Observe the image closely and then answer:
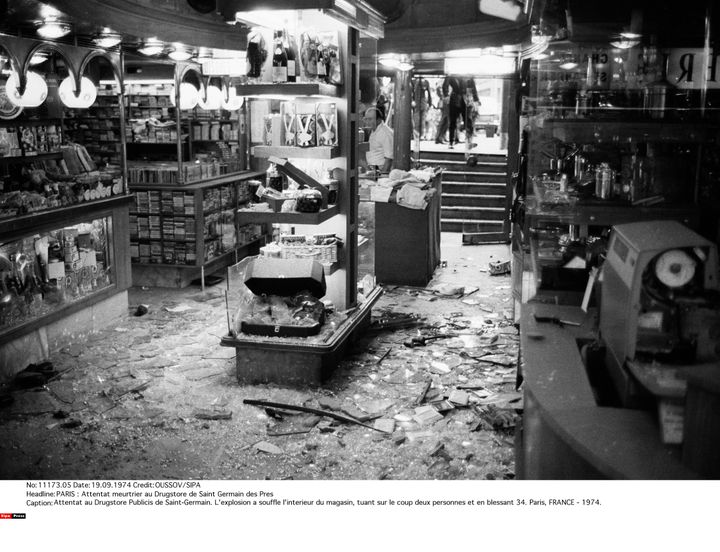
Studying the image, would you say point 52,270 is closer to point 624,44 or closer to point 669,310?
point 624,44


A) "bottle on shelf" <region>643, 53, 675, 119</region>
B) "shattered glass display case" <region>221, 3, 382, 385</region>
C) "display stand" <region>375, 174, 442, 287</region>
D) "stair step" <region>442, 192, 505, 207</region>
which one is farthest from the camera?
"stair step" <region>442, 192, 505, 207</region>

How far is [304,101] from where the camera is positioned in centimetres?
523

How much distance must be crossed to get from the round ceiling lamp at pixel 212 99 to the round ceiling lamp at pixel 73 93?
200cm

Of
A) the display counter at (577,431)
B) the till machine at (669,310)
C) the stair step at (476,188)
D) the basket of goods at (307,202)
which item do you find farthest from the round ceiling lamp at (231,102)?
the till machine at (669,310)

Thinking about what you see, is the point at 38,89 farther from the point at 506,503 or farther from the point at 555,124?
the point at 506,503

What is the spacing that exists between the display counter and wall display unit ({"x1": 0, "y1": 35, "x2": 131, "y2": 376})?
3.68 m

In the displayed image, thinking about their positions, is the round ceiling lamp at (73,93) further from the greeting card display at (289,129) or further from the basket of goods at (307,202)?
the basket of goods at (307,202)

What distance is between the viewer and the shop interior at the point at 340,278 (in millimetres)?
2406

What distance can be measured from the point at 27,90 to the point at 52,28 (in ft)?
1.88

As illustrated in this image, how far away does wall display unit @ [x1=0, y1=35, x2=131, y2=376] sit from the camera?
5.01 m

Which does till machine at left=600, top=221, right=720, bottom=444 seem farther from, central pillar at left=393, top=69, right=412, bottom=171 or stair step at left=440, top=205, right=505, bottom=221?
stair step at left=440, top=205, right=505, bottom=221

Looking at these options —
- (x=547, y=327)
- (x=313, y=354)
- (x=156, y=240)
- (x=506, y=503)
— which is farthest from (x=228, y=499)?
(x=156, y=240)

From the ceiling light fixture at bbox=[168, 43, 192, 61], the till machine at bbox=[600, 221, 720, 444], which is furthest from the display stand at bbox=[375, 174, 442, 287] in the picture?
the till machine at bbox=[600, 221, 720, 444]

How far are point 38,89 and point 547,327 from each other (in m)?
3.97
